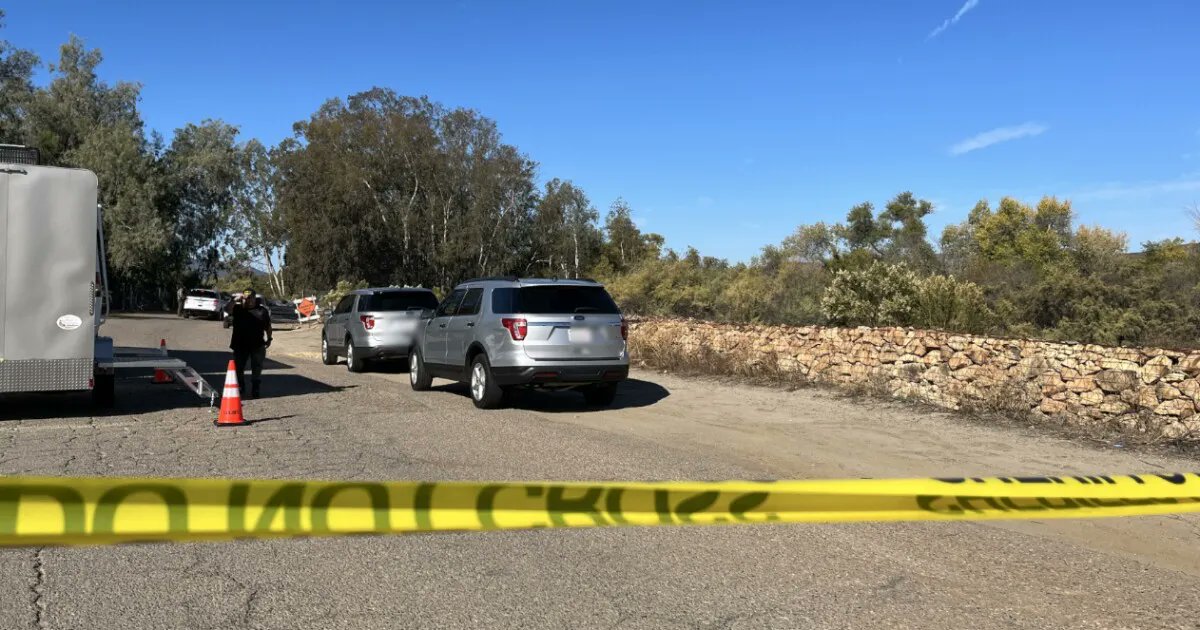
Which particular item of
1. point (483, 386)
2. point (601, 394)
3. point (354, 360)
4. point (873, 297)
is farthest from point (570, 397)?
point (873, 297)

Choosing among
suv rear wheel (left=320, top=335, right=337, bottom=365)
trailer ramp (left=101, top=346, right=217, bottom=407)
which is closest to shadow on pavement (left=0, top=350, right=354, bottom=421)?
trailer ramp (left=101, top=346, right=217, bottom=407)

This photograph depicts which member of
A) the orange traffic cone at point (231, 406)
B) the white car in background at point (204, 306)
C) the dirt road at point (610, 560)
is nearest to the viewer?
the dirt road at point (610, 560)

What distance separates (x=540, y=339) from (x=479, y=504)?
8.69m

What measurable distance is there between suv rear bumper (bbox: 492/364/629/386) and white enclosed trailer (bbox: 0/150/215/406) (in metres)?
4.75

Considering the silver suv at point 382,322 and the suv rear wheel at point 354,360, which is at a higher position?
the silver suv at point 382,322

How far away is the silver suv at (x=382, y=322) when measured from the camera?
17.5m

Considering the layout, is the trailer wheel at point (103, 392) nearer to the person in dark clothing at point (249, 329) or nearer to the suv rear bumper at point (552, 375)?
the person in dark clothing at point (249, 329)

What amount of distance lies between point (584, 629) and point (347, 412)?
814 centimetres

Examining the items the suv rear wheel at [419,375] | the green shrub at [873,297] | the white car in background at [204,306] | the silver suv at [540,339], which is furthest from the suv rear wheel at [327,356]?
the white car in background at [204,306]

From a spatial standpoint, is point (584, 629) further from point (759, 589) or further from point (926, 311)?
point (926, 311)

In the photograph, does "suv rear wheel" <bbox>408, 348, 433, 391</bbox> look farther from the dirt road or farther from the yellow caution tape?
the yellow caution tape

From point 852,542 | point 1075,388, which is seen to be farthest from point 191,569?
point 1075,388

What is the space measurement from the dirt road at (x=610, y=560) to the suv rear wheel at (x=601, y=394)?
2.75 meters

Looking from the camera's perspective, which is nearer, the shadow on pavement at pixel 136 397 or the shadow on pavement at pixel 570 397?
the shadow on pavement at pixel 136 397
